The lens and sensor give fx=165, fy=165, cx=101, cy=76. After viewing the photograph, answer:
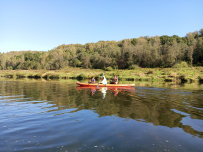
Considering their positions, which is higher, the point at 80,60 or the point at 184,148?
the point at 80,60

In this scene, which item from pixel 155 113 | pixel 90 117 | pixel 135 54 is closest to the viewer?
pixel 90 117

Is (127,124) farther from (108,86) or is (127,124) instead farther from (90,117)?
(108,86)

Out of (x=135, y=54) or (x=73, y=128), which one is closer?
(x=73, y=128)

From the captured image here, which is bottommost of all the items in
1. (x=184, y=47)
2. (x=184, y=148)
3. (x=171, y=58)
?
(x=184, y=148)

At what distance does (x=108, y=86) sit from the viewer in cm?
2503

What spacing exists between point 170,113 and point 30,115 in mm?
8300

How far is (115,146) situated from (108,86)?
19.4 m

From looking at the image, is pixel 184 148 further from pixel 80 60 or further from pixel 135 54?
pixel 80 60

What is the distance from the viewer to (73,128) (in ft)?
24.0

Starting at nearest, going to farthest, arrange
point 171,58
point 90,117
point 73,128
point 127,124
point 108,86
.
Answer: point 73,128 < point 127,124 < point 90,117 < point 108,86 < point 171,58

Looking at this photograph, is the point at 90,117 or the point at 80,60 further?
the point at 80,60

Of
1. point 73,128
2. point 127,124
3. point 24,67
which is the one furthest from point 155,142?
point 24,67

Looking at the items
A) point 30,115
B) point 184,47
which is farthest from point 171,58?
point 30,115

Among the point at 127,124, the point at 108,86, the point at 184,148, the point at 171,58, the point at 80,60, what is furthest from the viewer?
the point at 80,60
